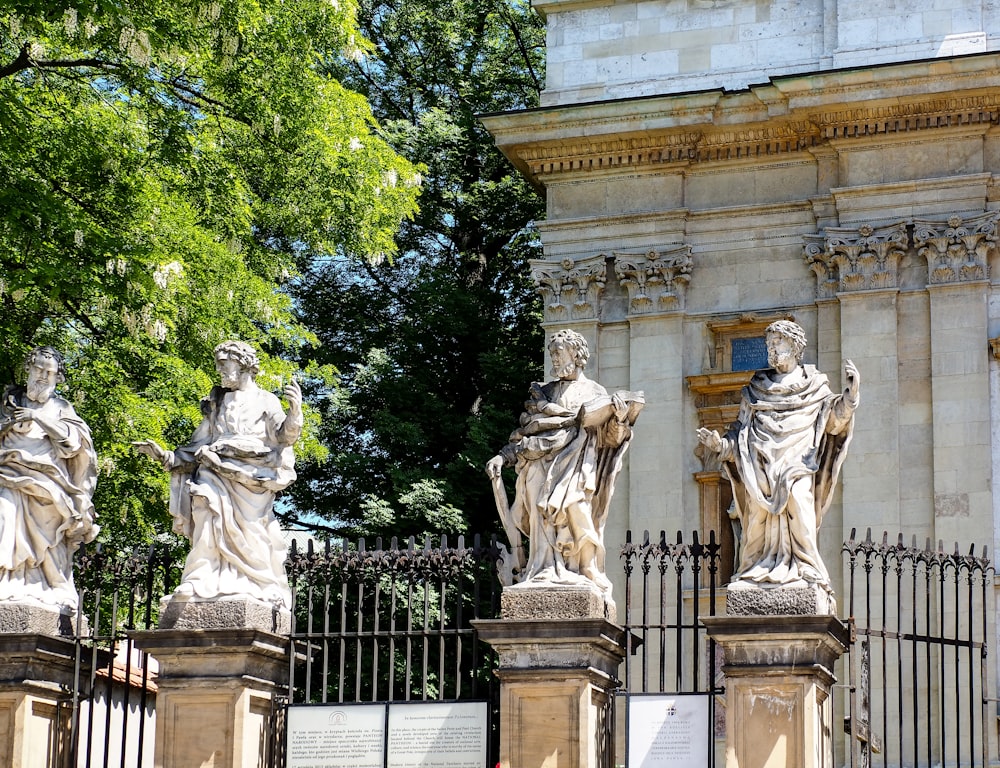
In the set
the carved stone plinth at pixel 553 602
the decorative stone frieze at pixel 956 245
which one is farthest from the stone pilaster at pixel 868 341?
the carved stone plinth at pixel 553 602

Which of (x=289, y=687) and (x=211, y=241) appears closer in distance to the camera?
(x=289, y=687)

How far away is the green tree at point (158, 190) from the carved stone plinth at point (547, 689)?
5.80m

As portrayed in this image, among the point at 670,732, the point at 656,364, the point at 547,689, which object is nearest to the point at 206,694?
the point at 547,689

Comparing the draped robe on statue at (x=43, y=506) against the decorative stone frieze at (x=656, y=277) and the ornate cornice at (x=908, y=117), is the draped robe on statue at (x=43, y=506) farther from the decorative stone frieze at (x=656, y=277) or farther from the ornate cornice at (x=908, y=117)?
the ornate cornice at (x=908, y=117)

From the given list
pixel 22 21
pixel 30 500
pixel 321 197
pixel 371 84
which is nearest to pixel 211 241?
pixel 321 197

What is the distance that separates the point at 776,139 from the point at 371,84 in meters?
9.33

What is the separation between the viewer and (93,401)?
19438 millimetres

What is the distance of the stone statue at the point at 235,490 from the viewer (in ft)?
50.6

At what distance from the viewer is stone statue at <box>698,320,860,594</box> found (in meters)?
14.6

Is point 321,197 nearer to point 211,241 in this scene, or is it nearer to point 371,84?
point 211,241

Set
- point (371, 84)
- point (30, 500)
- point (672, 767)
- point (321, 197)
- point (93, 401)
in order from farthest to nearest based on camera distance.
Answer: point (371, 84), point (321, 197), point (93, 401), point (30, 500), point (672, 767)

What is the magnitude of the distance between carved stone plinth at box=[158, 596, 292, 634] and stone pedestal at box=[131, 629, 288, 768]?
0.31 ft

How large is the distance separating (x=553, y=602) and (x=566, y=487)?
86 centimetres

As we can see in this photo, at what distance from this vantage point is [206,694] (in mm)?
15211
